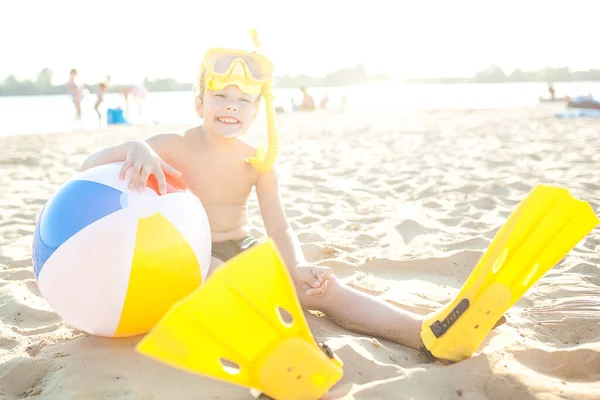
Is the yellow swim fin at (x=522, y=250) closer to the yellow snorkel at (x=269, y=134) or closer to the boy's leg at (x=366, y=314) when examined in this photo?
the boy's leg at (x=366, y=314)

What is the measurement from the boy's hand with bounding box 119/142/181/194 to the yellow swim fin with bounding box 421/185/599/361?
1349 millimetres

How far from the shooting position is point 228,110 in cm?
267

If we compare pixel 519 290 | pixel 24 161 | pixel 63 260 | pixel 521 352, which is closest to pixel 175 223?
pixel 63 260

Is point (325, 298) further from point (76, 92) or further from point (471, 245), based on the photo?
point (76, 92)

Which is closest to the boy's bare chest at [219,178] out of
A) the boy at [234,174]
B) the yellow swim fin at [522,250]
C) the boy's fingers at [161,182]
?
the boy at [234,174]

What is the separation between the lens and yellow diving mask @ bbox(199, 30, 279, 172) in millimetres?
2623

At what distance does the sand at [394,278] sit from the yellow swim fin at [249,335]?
0.25m

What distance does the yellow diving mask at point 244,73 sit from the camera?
8.61ft

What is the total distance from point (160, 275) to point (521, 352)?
159 centimetres

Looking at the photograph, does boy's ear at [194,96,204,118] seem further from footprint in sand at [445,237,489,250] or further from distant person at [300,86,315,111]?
distant person at [300,86,315,111]

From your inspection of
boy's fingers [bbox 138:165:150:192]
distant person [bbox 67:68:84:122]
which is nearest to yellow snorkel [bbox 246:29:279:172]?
boy's fingers [bbox 138:165:150:192]

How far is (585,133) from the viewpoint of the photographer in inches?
401

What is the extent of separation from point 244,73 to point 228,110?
0.67 feet

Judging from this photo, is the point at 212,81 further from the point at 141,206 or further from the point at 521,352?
the point at 521,352
